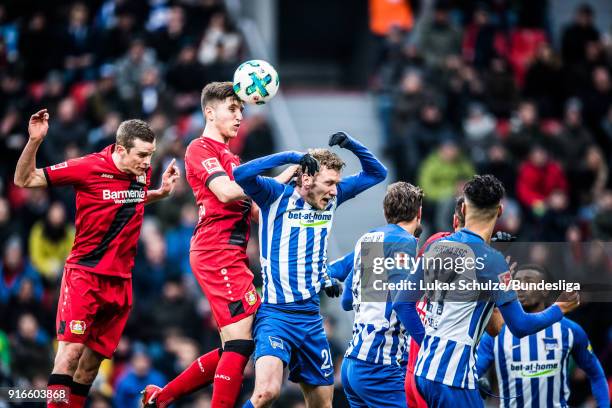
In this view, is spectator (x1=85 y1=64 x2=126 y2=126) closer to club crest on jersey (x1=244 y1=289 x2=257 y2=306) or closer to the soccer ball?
the soccer ball

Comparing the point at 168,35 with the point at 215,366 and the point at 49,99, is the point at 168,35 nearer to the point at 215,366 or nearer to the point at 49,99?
the point at 49,99

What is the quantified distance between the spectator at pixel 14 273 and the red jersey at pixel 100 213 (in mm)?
5742

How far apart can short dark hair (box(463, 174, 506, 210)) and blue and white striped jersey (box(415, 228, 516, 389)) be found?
22cm

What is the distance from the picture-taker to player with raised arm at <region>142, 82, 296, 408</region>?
865cm

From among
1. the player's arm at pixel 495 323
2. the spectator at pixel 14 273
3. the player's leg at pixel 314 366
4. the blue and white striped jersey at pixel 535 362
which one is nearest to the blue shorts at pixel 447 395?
the player's arm at pixel 495 323

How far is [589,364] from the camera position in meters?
9.30

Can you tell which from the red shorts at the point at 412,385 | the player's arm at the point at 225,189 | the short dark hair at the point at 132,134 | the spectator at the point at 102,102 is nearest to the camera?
the red shorts at the point at 412,385

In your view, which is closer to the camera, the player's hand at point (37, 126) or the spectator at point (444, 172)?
the player's hand at point (37, 126)

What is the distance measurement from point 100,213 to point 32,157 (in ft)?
2.40

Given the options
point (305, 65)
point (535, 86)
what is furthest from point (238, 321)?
point (305, 65)

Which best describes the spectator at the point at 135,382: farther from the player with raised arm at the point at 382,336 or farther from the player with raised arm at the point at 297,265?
the player with raised arm at the point at 382,336

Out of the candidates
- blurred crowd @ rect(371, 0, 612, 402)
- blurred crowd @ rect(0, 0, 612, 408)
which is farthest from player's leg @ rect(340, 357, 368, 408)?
blurred crowd @ rect(371, 0, 612, 402)

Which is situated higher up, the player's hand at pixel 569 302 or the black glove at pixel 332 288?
the player's hand at pixel 569 302

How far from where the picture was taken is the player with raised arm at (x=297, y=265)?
859 centimetres
